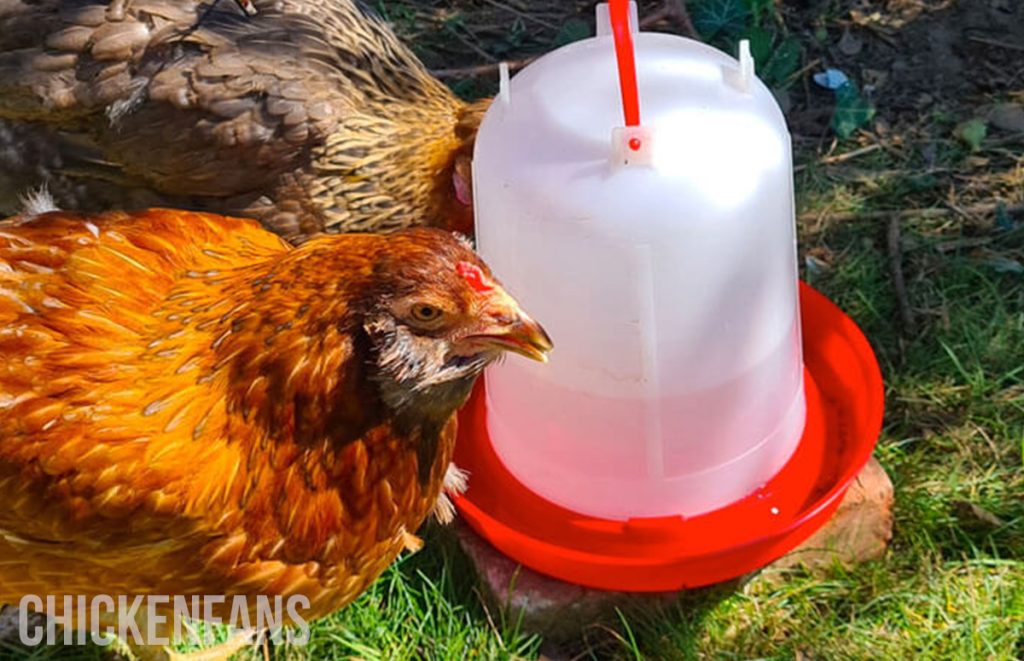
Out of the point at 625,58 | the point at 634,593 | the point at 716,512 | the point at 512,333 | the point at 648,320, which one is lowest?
the point at 634,593

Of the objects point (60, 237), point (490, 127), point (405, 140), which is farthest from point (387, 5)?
point (60, 237)

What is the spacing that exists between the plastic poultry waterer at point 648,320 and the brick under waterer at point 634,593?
0.07 m

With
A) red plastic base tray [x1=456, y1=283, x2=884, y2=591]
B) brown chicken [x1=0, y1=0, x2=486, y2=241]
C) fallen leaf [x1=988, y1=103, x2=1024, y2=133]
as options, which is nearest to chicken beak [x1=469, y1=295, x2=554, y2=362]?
red plastic base tray [x1=456, y1=283, x2=884, y2=591]

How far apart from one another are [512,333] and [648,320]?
19.1 inches

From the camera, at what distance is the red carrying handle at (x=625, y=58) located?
83.4 inches

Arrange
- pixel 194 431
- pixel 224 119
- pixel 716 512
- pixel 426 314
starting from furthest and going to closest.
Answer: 1. pixel 224 119
2. pixel 716 512
3. pixel 194 431
4. pixel 426 314

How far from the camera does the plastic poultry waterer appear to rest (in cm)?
224

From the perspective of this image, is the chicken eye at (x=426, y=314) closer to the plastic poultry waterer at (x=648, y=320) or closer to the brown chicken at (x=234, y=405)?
the brown chicken at (x=234, y=405)

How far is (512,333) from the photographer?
187 centimetres

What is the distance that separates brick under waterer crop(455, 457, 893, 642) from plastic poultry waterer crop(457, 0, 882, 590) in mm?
70

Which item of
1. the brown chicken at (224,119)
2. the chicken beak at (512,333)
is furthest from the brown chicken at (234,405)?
the brown chicken at (224,119)

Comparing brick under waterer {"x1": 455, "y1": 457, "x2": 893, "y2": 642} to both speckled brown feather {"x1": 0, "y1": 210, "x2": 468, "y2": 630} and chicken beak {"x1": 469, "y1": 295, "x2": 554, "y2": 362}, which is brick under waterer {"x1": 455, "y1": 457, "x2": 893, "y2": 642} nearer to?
speckled brown feather {"x1": 0, "y1": 210, "x2": 468, "y2": 630}

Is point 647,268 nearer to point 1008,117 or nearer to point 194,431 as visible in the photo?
point 194,431

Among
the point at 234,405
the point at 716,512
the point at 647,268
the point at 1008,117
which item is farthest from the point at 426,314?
the point at 1008,117
